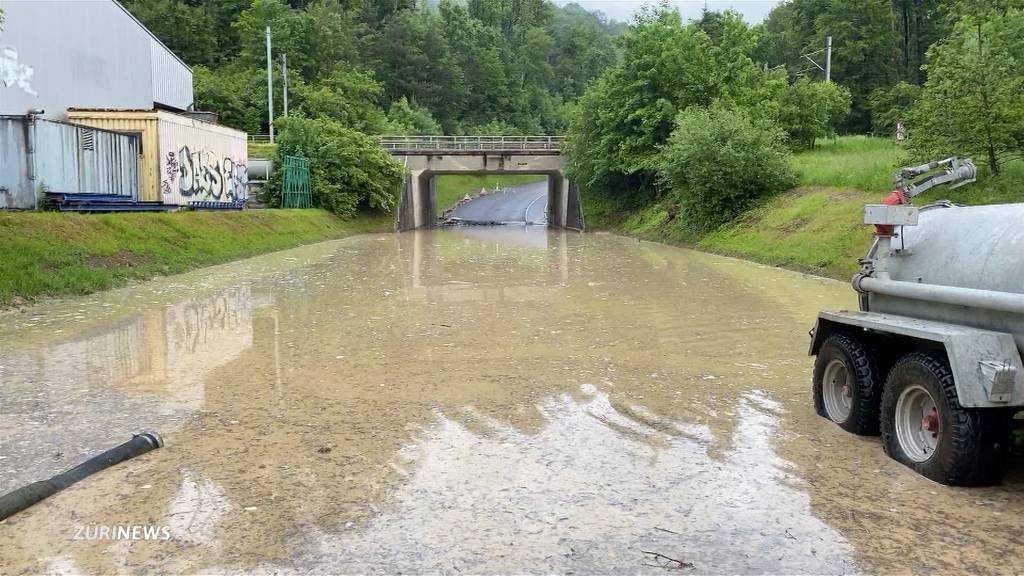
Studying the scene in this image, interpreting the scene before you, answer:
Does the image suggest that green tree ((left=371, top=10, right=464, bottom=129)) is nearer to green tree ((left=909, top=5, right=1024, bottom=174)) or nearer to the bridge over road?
the bridge over road

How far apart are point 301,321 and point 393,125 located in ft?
217

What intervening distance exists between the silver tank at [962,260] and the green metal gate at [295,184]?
39482mm

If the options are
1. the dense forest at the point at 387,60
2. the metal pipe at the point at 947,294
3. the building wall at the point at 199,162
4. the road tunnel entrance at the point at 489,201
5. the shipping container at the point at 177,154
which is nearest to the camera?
the metal pipe at the point at 947,294

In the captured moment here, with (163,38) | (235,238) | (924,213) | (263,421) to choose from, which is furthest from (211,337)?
(163,38)

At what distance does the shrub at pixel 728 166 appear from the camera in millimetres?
31375

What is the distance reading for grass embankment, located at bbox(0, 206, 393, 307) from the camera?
50.2ft

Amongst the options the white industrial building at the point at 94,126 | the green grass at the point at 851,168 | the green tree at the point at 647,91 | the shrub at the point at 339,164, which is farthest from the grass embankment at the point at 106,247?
the green tree at the point at 647,91

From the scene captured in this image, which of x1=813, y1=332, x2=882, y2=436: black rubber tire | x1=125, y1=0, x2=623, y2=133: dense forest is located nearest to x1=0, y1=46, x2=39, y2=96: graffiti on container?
x1=813, y1=332, x2=882, y2=436: black rubber tire

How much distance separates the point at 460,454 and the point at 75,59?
95.5 feet

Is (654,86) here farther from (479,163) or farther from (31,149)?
(31,149)

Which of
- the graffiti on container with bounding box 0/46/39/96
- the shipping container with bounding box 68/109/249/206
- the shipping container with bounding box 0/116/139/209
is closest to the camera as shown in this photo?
the shipping container with bounding box 0/116/139/209

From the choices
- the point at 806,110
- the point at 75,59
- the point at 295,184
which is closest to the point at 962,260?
the point at 75,59

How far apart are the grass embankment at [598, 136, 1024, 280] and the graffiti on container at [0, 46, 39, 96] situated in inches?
932

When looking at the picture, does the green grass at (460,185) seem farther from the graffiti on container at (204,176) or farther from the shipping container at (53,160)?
the shipping container at (53,160)
